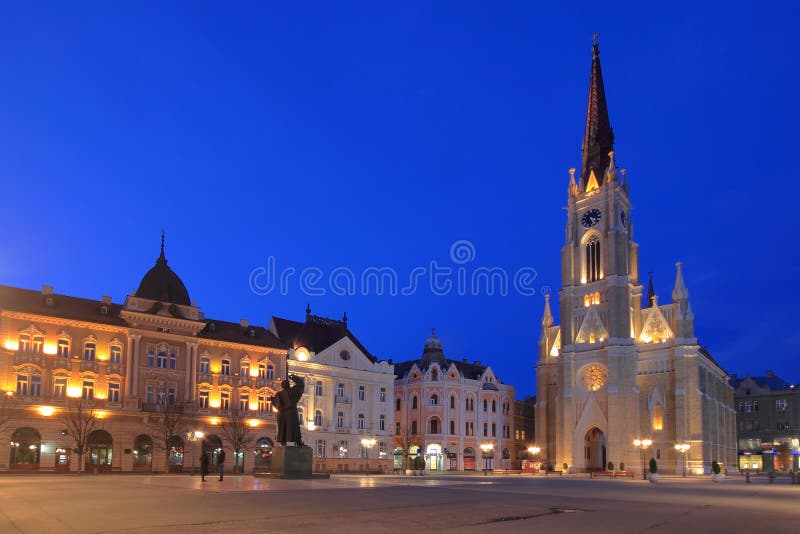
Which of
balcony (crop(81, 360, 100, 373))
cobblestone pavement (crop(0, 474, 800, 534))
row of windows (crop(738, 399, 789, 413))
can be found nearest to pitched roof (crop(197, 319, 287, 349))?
balcony (crop(81, 360, 100, 373))

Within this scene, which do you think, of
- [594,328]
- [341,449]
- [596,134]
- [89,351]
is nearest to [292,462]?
[89,351]

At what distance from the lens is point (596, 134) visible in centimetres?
9538

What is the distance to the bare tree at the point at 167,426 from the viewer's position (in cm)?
5830

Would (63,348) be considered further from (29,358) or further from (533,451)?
(533,451)

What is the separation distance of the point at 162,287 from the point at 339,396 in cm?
2190

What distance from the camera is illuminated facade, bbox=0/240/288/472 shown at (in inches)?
2130

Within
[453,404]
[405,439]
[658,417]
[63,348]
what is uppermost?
[63,348]

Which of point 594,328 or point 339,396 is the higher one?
point 594,328

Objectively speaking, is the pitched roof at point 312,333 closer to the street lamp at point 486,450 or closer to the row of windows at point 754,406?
the street lamp at point 486,450

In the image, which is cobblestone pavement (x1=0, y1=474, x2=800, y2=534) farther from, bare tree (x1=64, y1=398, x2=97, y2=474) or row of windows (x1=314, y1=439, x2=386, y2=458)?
row of windows (x1=314, y1=439, x2=386, y2=458)

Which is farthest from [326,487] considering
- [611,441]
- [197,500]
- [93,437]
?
[611,441]

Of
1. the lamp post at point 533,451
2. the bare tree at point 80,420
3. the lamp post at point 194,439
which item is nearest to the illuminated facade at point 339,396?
the lamp post at point 194,439

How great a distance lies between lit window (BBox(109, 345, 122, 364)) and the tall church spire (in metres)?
59.4

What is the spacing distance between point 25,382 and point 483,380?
5412 cm
